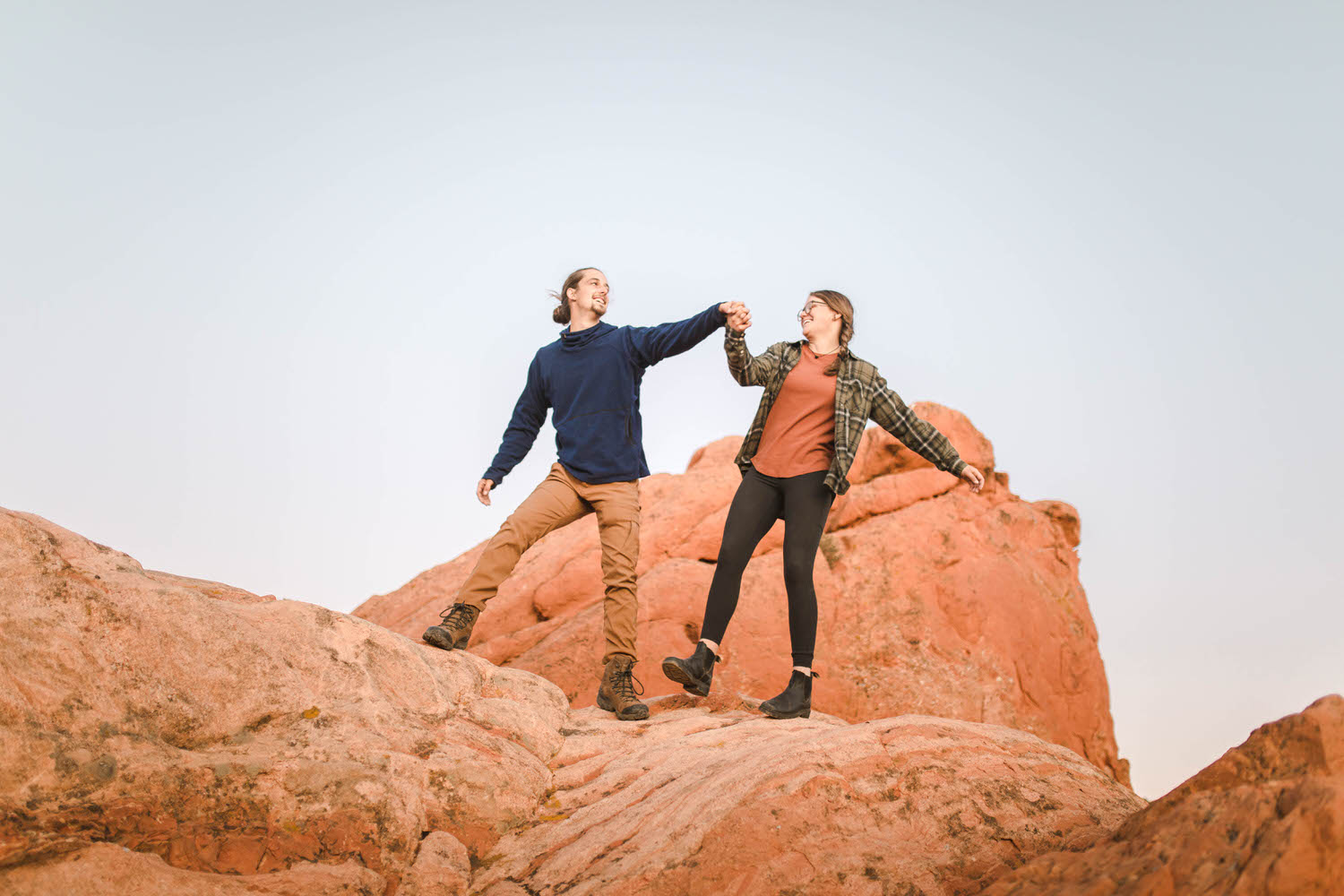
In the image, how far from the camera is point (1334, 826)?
271 cm

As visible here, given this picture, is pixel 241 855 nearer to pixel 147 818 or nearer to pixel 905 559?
pixel 147 818

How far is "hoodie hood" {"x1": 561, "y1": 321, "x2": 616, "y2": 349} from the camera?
23.0ft

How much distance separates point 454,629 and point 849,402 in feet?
9.54

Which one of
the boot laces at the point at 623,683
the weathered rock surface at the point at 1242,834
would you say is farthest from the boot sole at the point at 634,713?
the weathered rock surface at the point at 1242,834

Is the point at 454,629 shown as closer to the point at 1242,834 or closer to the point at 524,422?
the point at 524,422

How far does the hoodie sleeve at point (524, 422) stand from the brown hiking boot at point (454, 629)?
49.8 inches

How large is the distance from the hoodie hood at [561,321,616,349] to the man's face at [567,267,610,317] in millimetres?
129

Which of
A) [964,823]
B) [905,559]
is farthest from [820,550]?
[964,823]

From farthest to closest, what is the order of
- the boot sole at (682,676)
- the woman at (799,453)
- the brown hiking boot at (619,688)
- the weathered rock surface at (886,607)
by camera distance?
the weathered rock surface at (886,607), the brown hiking boot at (619,688), the woman at (799,453), the boot sole at (682,676)

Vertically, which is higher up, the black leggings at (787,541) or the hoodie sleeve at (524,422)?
the hoodie sleeve at (524,422)

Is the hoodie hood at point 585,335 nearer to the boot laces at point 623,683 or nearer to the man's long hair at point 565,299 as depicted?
the man's long hair at point 565,299

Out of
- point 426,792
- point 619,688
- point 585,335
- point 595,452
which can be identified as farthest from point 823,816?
point 585,335

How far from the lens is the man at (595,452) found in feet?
21.3

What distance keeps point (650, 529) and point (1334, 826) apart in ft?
30.2
